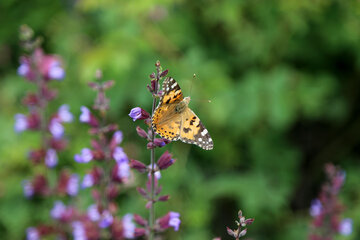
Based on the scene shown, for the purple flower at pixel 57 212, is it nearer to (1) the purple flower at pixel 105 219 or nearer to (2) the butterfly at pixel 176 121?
(1) the purple flower at pixel 105 219

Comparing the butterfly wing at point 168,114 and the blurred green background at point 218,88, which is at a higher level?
the blurred green background at point 218,88

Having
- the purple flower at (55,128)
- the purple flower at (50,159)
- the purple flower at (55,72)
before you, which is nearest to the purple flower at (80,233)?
the purple flower at (50,159)

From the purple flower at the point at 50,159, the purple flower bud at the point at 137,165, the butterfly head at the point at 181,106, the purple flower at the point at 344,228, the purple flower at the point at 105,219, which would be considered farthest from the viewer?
the purple flower at the point at 50,159

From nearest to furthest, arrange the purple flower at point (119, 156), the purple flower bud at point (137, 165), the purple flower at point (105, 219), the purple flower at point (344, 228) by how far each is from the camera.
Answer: the purple flower bud at point (137, 165)
the purple flower at point (119, 156)
the purple flower at point (105, 219)
the purple flower at point (344, 228)

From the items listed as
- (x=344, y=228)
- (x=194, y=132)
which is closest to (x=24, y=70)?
(x=194, y=132)

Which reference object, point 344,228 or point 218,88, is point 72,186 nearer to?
point 218,88

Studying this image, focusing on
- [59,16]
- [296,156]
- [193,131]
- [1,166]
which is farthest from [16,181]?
[296,156]

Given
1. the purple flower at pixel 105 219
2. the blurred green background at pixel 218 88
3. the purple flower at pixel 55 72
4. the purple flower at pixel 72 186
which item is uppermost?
the blurred green background at pixel 218 88

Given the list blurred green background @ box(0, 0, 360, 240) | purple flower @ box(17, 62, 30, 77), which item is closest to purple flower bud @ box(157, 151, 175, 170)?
purple flower @ box(17, 62, 30, 77)
